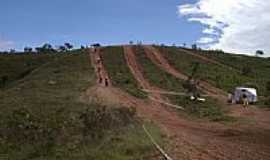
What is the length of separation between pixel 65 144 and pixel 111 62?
40696 mm

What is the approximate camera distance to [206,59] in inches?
2506

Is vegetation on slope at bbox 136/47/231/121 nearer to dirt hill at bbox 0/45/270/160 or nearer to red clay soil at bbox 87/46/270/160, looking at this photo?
dirt hill at bbox 0/45/270/160

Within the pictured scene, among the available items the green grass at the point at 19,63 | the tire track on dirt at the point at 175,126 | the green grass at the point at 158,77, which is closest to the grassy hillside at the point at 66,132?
the tire track on dirt at the point at 175,126

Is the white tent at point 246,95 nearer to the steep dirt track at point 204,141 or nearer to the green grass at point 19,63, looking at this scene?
the steep dirt track at point 204,141

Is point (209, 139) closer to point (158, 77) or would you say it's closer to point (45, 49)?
point (158, 77)

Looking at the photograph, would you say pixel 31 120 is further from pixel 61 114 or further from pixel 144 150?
pixel 144 150

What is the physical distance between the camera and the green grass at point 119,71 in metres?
38.3

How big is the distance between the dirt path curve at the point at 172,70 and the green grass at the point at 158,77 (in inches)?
32.5

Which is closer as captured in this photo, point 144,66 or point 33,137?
point 33,137

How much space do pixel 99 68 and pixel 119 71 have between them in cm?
288

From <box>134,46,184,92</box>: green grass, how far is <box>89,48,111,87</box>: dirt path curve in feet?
12.2

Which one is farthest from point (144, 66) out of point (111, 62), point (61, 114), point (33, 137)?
point (33, 137)

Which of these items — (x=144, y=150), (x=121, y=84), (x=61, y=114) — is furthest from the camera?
(x=121, y=84)

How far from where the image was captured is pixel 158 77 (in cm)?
4666
